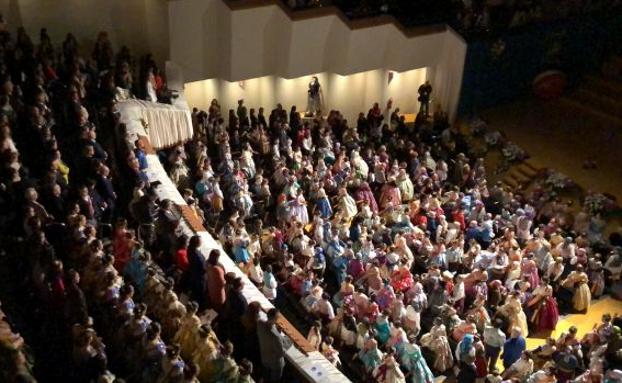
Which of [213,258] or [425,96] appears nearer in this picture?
[213,258]

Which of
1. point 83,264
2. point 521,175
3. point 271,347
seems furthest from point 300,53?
point 271,347

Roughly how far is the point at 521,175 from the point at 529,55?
4.07 metres

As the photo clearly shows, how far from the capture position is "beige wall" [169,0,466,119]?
18062mm

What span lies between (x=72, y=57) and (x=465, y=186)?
331 inches

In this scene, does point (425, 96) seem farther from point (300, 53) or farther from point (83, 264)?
point (83, 264)

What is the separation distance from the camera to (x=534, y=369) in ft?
39.8

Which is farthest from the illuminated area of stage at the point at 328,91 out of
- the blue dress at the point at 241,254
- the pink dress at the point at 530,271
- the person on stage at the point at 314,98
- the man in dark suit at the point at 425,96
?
the pink dress at the point at 530,271

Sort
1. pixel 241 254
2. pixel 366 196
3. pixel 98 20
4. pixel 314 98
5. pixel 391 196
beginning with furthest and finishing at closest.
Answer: pixel 314 98 → pixel 98 20 → pixel 391 196 → pixel 366 196 → pixel 241 254

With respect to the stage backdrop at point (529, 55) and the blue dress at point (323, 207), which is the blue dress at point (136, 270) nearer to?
the blue dress at point (323, 207)

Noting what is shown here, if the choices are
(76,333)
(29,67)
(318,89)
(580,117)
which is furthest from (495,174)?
(76,333)

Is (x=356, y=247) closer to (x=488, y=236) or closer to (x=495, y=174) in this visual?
(x=488, y=236)

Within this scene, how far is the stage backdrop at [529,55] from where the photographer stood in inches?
792

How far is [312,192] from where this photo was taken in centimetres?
1543

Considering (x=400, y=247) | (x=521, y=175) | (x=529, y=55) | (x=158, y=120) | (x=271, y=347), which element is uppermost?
(x=271, y=347)
